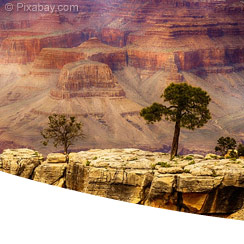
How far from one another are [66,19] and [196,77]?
2.19m

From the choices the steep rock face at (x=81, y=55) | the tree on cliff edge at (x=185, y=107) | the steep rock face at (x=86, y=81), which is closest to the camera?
the tree on cliff edge at (x=185, y=107)

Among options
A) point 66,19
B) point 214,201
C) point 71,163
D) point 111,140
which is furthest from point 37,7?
point 214,201

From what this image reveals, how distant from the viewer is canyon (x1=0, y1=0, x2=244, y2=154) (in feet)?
24.1

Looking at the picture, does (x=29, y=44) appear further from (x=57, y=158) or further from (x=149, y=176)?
(x=149, y=176)

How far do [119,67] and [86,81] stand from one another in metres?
1.02

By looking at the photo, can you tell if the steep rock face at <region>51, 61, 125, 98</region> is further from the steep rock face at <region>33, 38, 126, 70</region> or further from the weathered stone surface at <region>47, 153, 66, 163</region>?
the weathered stone surface at <region>47, 153, 66, 163</region>

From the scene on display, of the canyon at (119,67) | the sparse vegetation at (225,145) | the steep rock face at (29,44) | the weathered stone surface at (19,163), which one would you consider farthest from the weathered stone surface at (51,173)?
the steep rock face at (29,44)

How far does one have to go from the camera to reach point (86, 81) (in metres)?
10.6

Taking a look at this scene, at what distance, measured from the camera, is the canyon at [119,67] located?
7.35 meters

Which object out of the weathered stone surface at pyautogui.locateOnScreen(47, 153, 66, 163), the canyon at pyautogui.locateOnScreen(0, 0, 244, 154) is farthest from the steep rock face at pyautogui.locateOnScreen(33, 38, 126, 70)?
the weathered stone surface at pyautogui.locateOnScreen(47, 153, 66, 163)

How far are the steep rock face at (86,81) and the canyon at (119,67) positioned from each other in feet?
0.07

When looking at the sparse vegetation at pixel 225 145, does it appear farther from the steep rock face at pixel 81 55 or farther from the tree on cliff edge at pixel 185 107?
the steep rock face at pixel 81 55

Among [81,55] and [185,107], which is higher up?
[81,55]

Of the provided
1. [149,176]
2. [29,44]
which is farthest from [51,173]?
[29,44]
